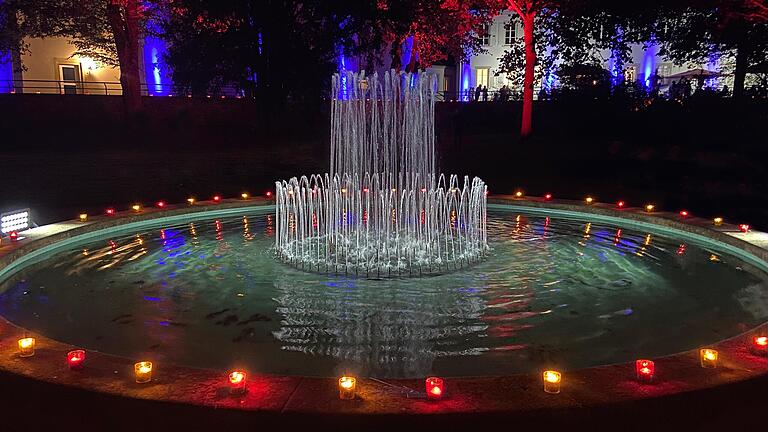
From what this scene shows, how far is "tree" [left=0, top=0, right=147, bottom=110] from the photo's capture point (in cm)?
2127

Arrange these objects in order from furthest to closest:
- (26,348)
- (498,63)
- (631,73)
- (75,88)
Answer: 1. (498,63)
2. (631,73)
3. (75,88)
4. (26,348)

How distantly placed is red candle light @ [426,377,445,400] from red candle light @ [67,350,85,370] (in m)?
2.66

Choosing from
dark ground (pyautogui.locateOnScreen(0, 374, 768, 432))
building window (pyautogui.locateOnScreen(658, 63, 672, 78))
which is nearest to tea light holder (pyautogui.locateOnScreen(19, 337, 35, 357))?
dark ground (pyautogui.locateOnScreen(0, 374, 768, 432))

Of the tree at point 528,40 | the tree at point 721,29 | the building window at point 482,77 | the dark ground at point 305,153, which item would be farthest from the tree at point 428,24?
the building window at point 482,77

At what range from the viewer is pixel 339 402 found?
423 cm

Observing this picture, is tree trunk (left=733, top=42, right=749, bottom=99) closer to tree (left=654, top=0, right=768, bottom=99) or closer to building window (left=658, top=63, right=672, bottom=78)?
tree (left=654, top=0, right=768, bottom=99)

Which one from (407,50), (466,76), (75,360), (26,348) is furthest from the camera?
(466,76)

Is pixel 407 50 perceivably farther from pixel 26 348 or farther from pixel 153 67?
pixel 26 348

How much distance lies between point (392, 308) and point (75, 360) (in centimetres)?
325

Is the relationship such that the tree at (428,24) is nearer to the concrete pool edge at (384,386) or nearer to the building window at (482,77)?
the building window at (482,77)

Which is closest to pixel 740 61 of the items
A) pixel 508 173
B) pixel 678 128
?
pixel 678 128

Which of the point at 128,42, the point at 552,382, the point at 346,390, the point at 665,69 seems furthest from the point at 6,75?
the point at 665,69

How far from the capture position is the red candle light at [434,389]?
13.9 feet

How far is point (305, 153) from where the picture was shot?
19906 millimetres
